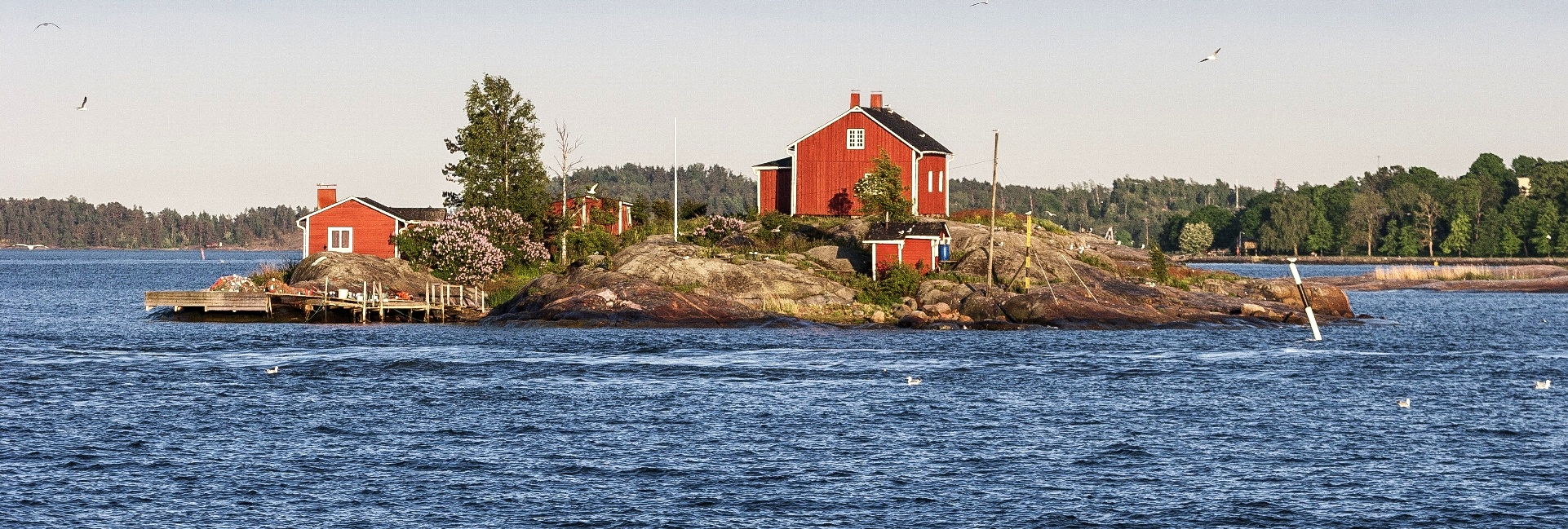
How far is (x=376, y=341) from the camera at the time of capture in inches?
2087

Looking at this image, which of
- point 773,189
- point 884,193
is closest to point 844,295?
point 884,193

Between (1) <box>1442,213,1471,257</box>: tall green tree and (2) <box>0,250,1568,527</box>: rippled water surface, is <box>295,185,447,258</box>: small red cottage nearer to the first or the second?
(2) <box>0,250,1568,527</box>: rippled water surface

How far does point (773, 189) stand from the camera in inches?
3113

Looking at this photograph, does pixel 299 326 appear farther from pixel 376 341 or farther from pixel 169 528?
pixel 169 528

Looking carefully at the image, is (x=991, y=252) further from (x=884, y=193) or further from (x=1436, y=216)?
(x=1436, y=216)

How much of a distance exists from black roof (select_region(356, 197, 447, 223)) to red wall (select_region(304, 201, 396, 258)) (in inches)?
20.7

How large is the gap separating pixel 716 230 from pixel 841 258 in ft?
27.3

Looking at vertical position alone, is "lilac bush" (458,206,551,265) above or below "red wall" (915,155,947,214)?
below

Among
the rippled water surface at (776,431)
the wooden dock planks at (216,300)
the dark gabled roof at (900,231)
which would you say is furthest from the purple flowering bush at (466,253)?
the dark gabled roof at (900,231)

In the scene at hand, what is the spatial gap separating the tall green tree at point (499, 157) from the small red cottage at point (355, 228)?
3.69m

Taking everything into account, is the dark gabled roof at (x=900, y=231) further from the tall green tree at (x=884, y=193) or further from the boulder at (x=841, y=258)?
the tall green tree at (x=884, y=193)

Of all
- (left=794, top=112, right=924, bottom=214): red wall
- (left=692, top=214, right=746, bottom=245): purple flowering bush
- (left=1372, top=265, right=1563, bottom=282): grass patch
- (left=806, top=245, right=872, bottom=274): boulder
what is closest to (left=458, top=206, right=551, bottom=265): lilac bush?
(left=692, top=214, right=746, bottom=245): purple flowering bush

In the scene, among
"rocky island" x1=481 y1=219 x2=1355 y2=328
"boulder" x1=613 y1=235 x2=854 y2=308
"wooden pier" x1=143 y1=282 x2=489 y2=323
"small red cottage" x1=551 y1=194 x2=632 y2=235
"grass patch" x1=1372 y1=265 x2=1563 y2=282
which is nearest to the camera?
"rocky island" x1=481 y1=219 x2=1355 y2=328

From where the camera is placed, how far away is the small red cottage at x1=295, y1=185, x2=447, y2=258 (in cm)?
7588
